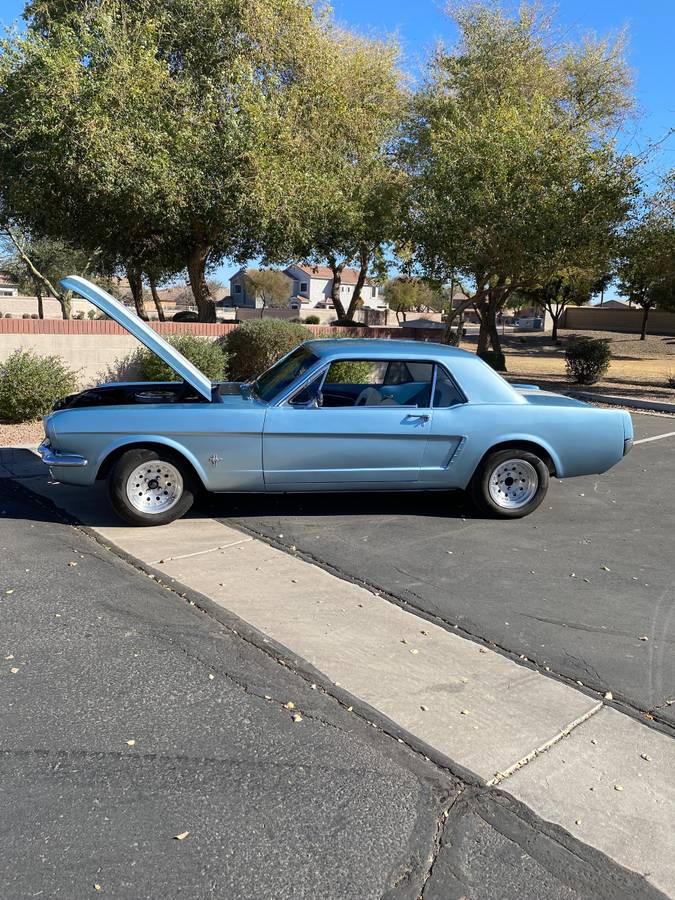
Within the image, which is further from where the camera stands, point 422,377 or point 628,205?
point 628,205

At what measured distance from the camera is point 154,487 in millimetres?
5992

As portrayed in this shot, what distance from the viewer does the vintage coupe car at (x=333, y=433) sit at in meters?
5.89

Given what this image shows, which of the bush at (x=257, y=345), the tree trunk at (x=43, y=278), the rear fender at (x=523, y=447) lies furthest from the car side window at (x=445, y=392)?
the tree trunk at (x=43, y=278)

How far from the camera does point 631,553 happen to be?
19.0ft

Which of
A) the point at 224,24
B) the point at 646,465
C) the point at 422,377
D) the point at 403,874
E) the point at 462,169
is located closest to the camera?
the point at 403,874

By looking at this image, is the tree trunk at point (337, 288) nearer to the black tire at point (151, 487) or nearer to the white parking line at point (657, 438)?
the white parking line at point (657, 438)

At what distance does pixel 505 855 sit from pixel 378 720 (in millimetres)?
905

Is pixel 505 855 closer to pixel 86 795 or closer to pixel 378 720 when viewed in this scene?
pixel 378 720

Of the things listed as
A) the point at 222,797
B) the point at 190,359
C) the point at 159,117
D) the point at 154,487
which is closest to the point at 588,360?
the point at 190,359

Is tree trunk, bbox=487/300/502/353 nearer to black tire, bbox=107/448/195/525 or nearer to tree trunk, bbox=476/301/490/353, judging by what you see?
tree trunk, bbox=476/301/490/353

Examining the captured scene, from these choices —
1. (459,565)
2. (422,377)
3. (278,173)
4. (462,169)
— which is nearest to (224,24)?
(278,173)

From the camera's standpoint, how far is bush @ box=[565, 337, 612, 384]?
1888cm

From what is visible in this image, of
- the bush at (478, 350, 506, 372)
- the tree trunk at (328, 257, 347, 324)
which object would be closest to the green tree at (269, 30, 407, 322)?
the tree trunk at (328, 257, 347, 324)

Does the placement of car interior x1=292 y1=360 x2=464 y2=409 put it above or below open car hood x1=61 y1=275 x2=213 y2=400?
below
